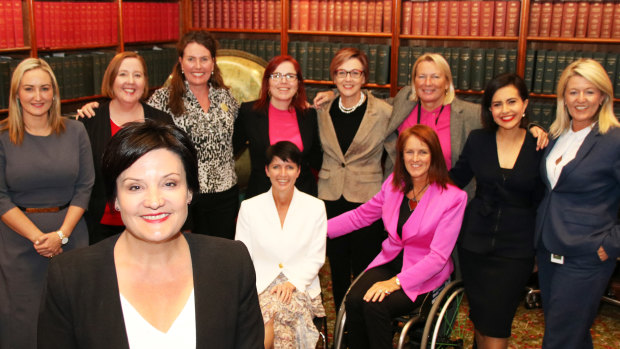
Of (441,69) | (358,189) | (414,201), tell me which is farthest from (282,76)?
(414,201)

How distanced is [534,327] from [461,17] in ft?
7.79

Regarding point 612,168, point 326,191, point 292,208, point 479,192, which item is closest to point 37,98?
point 292,208

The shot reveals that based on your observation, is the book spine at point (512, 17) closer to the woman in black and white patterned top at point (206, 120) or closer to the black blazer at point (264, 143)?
the black blazer at point (264, 143)

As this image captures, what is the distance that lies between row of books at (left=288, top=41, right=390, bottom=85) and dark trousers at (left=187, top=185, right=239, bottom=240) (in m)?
2.12

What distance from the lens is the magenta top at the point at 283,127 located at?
3.23 m

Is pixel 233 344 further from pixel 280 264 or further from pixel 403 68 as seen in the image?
pixel 403 68

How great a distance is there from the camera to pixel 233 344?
57.4 inches

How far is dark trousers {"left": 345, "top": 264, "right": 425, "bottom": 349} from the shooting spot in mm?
2697

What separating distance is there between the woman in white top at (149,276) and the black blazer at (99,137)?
60.1 inches

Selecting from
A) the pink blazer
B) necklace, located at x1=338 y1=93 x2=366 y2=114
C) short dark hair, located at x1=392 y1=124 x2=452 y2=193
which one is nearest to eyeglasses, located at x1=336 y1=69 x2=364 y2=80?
necklace, located at x1=338 y1=93 x2=366 y2=114

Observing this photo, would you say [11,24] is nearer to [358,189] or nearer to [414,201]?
[358,189]

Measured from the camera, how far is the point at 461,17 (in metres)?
4.74

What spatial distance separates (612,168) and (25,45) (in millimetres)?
3600

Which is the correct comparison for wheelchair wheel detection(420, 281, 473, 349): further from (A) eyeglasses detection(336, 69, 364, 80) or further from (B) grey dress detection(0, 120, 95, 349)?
(B) grey dress detection(0, 120, 95, 349)
